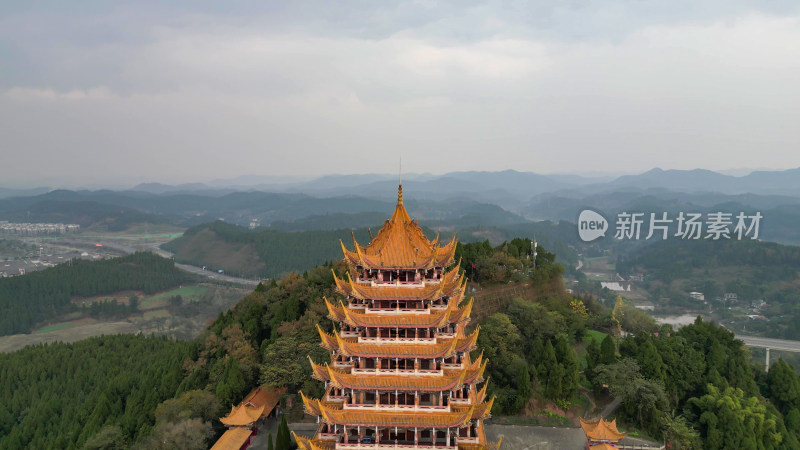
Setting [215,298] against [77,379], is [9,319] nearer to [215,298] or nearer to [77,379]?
[215,298]

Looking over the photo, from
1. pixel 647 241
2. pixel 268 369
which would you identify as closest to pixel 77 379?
pixel 268 369

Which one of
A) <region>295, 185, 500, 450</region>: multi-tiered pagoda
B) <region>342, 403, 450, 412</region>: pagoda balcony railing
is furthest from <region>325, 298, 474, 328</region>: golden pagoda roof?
<region>342, 403, 450, 412</region>: pagoda balcony railing

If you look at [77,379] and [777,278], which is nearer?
[77,379]

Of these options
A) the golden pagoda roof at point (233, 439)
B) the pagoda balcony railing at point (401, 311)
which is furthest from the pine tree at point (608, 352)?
the golden pagoda roof at point (233, 439)

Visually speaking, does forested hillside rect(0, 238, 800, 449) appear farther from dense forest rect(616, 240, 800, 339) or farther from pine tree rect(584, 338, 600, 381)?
dense forest rect(616, 240, 800, 339)

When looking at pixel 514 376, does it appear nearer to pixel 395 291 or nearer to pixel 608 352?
pixel 608 352
